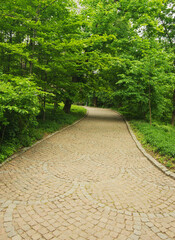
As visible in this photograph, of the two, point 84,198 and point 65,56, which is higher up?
point 65,56

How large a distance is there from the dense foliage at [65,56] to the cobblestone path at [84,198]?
Result: 1.92m

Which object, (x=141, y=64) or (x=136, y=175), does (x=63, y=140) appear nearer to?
(x=136, y=175)

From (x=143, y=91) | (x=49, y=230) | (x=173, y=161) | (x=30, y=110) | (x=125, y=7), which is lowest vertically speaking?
(x=49, y=230)

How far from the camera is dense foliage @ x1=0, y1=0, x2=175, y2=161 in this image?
20.3ft

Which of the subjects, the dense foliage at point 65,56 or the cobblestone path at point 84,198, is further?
the dense foliage at point 65,56

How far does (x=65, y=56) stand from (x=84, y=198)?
748cm

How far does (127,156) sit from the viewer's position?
658 cm

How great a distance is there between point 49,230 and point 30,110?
12.4 ft

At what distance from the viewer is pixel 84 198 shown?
12.4 feet

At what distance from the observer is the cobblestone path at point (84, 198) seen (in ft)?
9.38

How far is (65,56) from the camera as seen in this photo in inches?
353

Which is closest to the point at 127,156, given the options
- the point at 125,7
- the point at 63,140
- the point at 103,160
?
the point at 103,160

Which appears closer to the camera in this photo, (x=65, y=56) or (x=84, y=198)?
(x=84, y=198)

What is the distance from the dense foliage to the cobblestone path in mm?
1917
